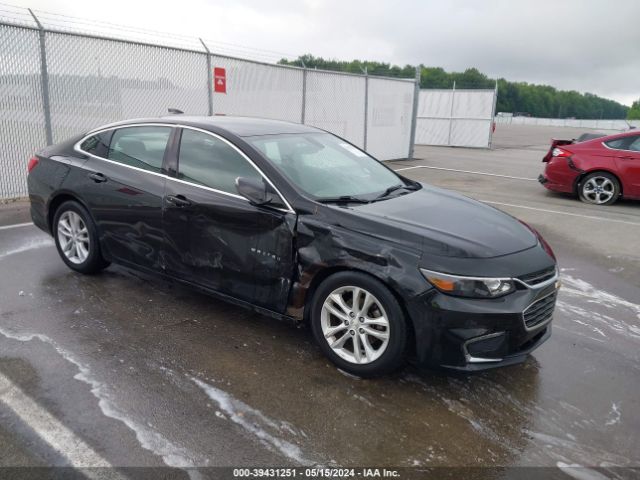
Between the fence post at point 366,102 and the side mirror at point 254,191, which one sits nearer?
the side mirror at point 254,191

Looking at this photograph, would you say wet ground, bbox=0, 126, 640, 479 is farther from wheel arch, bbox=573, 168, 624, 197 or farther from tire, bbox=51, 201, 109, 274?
wheel arch, bbox=573, 168, 624, 197

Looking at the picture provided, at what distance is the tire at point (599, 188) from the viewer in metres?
10.0

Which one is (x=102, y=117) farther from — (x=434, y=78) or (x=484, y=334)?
(x=434, y=78)

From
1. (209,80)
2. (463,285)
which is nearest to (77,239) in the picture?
(463,285)

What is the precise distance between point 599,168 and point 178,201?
864 centimetres

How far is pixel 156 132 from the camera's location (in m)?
4.58

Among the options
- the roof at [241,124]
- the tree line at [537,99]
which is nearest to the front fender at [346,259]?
the roof at [241,124]

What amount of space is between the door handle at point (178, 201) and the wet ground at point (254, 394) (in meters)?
0.91

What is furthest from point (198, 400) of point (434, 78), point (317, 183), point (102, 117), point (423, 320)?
point (434, 78)

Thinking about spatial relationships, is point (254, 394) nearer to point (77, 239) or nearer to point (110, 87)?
point (77, 239)

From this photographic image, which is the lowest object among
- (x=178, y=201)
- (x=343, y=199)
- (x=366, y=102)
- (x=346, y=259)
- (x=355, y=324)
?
(x=355, y=324)

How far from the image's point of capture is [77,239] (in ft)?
16.7

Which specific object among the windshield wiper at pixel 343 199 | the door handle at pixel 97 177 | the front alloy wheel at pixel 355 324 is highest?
the windshield wiper at pixel 343 199

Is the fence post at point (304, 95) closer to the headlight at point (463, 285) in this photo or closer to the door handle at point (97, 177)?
the door handle at point (97, 177)
